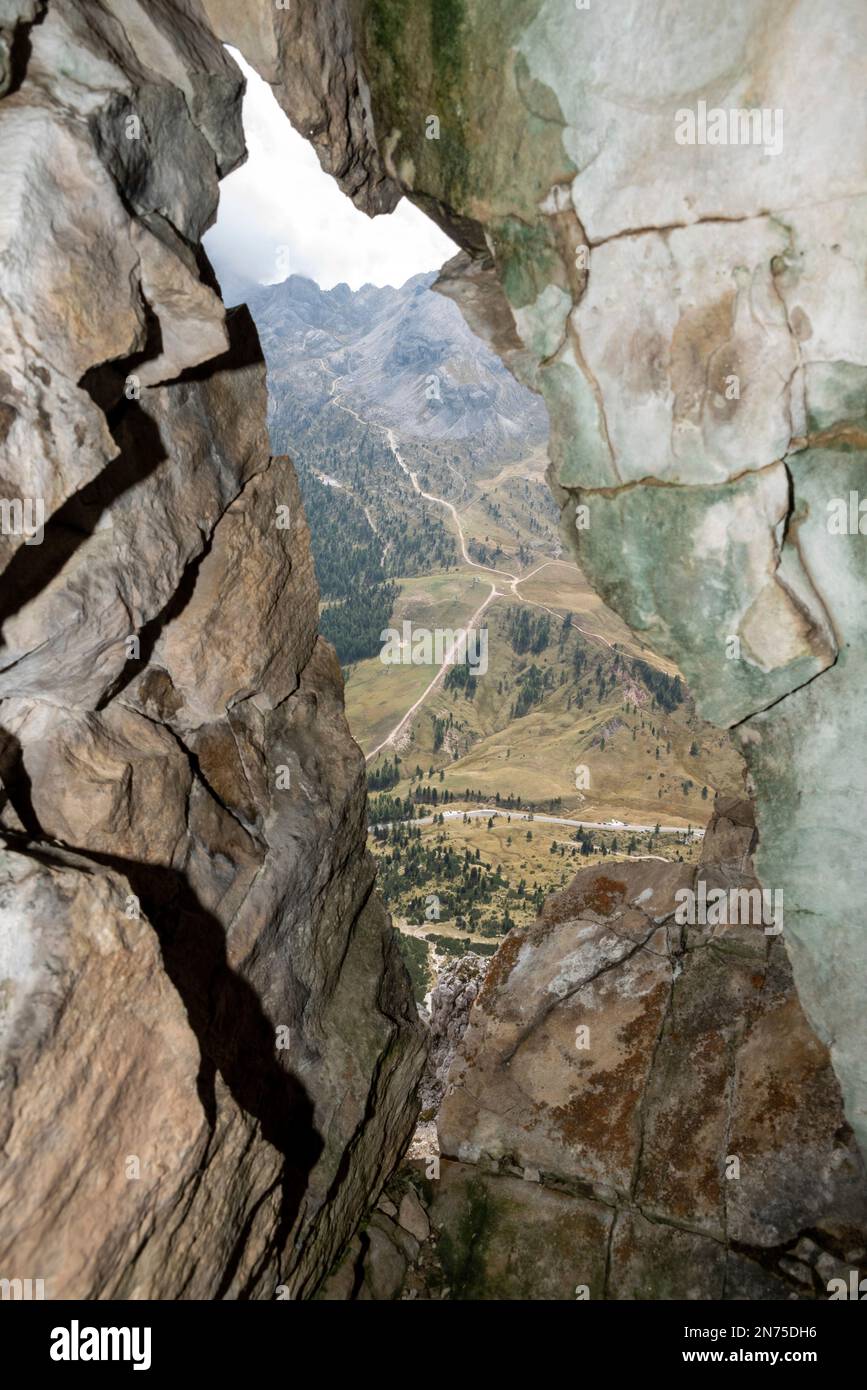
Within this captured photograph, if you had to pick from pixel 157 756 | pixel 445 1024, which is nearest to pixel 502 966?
pixel 445 1024

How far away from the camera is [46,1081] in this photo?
18.5ft

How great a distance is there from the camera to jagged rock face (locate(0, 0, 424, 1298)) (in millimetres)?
5855

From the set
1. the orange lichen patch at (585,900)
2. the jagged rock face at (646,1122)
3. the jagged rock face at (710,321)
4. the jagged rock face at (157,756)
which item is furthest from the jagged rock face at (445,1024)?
the jagged rock face at (710,321)

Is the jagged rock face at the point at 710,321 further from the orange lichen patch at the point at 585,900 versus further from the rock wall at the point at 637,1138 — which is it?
the orange lichen patch at the point at 585,900

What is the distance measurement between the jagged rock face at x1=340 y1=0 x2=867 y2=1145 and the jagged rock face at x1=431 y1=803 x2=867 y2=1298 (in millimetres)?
1185

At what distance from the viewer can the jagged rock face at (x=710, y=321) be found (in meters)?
7.46

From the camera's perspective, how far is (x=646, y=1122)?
11.2m

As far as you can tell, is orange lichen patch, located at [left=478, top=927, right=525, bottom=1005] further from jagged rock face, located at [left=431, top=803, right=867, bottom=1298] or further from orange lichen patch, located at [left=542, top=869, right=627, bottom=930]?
orange lichen patch, located at [left=542, top=869, right=627, bottom=930]

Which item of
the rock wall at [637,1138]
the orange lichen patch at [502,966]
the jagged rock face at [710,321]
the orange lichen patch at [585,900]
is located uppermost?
the jagged rock face at [710,321]

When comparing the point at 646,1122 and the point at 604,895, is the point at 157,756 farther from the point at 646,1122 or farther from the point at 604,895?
the point at 604,895

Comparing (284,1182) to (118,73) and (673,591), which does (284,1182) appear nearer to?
(673,591)

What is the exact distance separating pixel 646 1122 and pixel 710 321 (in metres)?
9.30

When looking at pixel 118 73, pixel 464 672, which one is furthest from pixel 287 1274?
pixel 464 672

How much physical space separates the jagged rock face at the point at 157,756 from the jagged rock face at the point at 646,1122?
157cm
